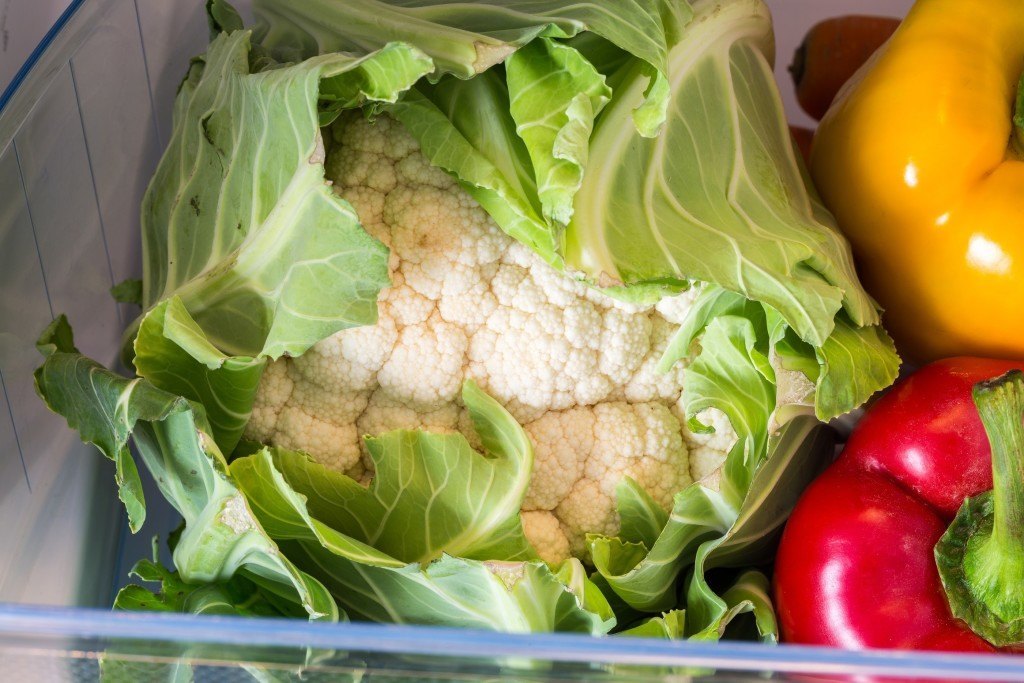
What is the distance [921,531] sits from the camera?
657 millimetres

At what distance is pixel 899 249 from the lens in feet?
2.48

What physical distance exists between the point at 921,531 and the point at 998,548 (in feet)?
0.17

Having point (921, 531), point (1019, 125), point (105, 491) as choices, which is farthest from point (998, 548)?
point (105, 491)

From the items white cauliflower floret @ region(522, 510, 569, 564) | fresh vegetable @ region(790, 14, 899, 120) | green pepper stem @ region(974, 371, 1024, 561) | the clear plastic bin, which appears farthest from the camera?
fresh vegetable @ region(790, 14, 899, 120)

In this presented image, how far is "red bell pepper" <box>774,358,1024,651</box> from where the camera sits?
0.61 m

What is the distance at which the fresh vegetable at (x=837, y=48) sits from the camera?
972 millimetres

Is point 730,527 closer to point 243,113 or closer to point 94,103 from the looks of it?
point 243,113

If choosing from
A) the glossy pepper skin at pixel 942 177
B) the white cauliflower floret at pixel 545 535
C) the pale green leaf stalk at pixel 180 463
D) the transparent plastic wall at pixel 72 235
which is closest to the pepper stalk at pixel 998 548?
the glossy pepper skin at pixel 942 177

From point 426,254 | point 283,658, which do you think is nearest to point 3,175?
point 426,254

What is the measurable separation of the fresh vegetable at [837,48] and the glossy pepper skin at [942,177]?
19 cm

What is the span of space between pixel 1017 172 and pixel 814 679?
0.42 metres

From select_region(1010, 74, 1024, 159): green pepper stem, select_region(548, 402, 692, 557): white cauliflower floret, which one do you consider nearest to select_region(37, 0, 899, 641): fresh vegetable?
select_region(548, 402, 692, 557): white cauliflower floret

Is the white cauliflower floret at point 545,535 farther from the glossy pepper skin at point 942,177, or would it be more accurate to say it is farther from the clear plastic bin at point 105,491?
the glossy pepper skin at point 942,177

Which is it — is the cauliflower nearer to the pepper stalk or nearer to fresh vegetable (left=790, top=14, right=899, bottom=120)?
the pepper stalk
